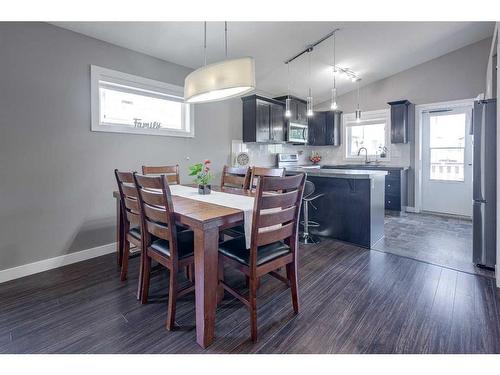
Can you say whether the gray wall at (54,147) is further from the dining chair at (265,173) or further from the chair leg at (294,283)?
the chair leg at (294,283)

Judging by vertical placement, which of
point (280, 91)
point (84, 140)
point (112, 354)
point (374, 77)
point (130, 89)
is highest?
point (374, 77)

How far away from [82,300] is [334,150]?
19.3 feet

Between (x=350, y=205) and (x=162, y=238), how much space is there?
2.51 metres

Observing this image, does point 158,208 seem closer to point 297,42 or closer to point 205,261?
point 205,261

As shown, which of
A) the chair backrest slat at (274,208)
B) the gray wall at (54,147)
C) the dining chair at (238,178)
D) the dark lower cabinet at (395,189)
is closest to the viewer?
the chair backrest slat at (274,208)

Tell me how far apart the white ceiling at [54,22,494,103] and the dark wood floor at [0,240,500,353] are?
2.56m

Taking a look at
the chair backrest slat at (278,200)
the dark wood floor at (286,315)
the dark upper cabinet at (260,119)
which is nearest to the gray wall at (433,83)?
the dark upper cabinet at (260,119)

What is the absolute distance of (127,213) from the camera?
2334 mm

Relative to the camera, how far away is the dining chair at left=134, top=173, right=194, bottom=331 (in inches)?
68.7

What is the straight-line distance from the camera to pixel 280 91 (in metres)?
5.37

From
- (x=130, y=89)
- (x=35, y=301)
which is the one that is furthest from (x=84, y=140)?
(x=35, y=301)

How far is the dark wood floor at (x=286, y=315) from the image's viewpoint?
64.6 inches

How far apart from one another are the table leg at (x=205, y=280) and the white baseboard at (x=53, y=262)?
2.02m
